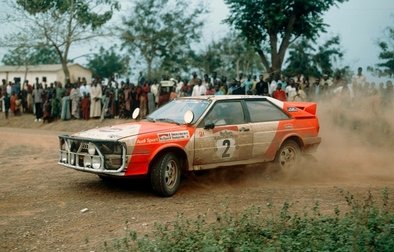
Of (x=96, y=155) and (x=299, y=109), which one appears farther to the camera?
(x=299, y=109)

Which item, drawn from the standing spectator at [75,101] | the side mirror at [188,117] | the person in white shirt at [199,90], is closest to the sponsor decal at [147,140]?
the side mirror at [188,117]

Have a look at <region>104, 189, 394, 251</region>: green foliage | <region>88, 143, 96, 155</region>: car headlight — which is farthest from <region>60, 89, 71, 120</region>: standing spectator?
<region>104, 189, 394, 251</region>: green foliage

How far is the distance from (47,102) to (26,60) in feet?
33.3

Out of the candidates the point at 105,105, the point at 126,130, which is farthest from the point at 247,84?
the point at 126,130

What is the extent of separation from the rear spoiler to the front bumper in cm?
356

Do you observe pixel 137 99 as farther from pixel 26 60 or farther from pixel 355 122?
pixel 26 60

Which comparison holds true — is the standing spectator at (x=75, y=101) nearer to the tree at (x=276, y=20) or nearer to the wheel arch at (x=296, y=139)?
the tree at (x=276, y=20)

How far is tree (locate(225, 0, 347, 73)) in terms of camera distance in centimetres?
2167

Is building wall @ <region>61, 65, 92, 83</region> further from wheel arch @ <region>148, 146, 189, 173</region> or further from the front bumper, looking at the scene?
wheel arch @ <region>148, 146, 189, 173</region>

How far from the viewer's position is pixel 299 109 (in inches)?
401

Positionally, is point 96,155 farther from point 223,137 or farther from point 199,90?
point 199,90

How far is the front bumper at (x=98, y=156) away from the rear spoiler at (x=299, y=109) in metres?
3.56

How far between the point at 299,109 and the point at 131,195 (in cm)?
382

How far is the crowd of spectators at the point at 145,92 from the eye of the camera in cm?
1612
